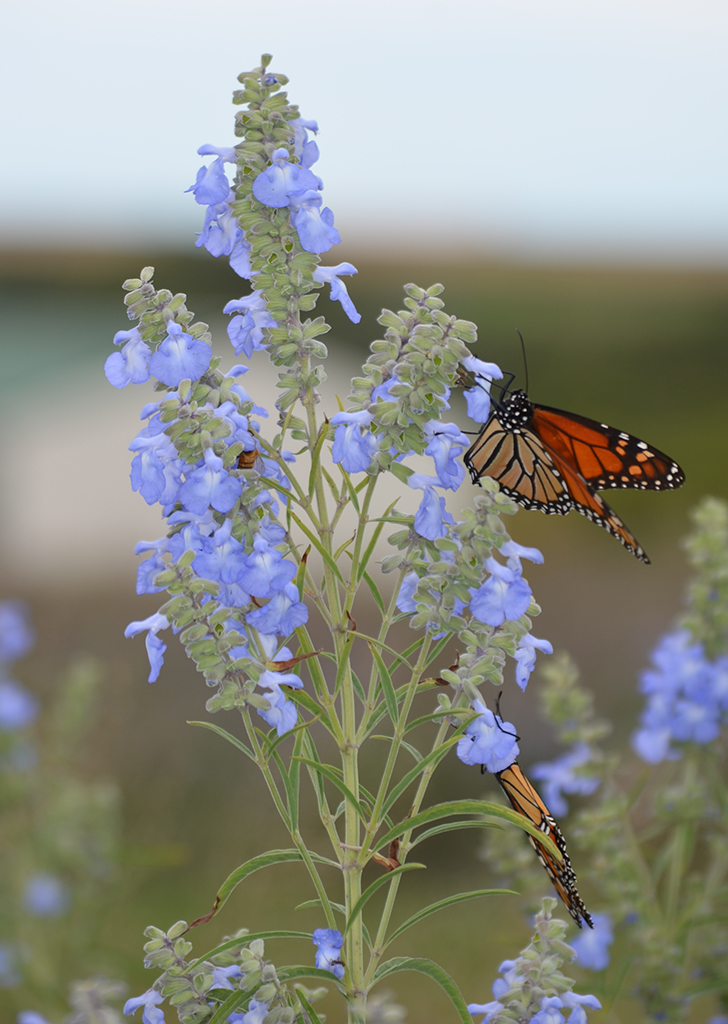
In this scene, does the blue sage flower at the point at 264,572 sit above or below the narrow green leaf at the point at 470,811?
above

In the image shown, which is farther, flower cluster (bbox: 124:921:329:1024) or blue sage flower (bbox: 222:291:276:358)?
blue sage flower (bbox: 222:291:276:358)

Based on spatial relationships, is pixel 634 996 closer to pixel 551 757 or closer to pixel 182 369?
pixel 182 369

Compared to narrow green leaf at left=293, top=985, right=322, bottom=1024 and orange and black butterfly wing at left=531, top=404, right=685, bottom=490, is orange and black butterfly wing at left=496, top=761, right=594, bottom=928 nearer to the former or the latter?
narrow green leaf at left=293, top=985, right=322, bottom=1024

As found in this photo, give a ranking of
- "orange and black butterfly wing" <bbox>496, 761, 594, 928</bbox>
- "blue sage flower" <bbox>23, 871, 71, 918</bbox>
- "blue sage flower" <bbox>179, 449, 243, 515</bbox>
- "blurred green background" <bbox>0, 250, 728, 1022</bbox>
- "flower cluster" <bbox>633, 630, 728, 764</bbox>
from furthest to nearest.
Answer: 1. "blurred green background" <bbox>0, 250, 728, 1022</bbox>
2. "blue sage flower" <bbox>23, 871, 71, 918</bbox>
3. "flower cluster" <bbox>633, 630, 728, 764</bbox>
4. "orange and black butterfly wing" <bbox>496, 761, 594, 928</bbox>
5. "blue sage flower" <bbox>179, 449, 243, 515</bbox>

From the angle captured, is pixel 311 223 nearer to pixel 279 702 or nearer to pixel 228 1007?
pixel 279 702

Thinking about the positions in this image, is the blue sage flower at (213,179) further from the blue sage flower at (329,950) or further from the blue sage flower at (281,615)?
the blue sage flower at (329,950)

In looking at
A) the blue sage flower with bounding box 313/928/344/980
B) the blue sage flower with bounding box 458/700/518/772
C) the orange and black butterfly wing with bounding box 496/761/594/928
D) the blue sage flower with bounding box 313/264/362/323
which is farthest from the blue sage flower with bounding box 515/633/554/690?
the blue sage flower with bounding box 313/264/362/323

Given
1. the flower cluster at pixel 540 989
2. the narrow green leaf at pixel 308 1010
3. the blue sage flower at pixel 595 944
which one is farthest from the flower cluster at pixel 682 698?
the narrow green leaf at pixel 308 1010
